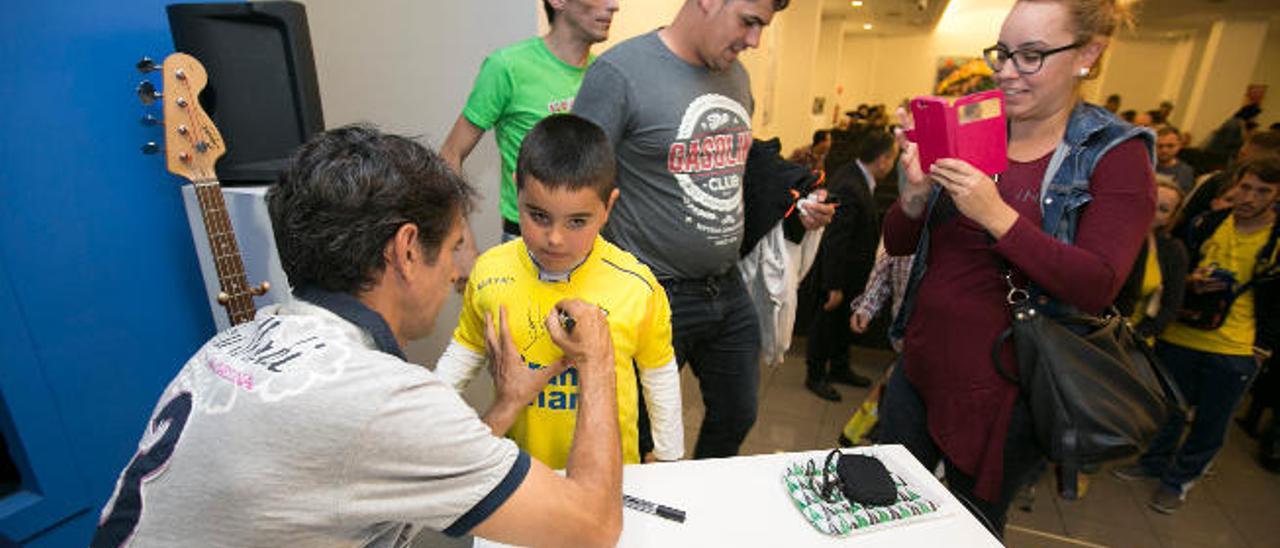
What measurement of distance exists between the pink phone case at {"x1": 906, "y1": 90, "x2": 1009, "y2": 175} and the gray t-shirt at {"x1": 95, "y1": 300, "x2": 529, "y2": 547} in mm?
1070

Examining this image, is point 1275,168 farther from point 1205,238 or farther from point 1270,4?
point 1270,4

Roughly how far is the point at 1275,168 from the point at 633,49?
2.74 m

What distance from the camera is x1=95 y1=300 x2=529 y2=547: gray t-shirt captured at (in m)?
0.66

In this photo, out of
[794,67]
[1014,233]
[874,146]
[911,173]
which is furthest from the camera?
[794,67]

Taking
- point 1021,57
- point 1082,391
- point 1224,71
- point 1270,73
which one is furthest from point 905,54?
point 1082,391

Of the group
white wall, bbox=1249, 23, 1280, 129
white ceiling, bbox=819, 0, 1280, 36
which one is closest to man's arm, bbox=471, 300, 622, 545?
white ceiling, bbox=819, 0, 1280, 36

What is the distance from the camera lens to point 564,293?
4.13 feet

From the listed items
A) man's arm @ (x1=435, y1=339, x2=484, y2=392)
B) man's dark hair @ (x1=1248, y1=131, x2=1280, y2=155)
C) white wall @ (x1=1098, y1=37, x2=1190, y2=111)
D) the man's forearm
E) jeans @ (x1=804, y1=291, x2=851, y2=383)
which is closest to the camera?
the man's forearm

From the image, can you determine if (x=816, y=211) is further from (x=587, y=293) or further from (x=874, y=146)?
(x=874, y=146)

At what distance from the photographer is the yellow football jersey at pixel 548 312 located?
4.09 ft

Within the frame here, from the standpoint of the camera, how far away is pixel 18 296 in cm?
139

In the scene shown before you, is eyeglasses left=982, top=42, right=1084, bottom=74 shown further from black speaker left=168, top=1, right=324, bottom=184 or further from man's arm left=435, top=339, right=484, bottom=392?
black speaker left=168, top=1, right=324, bottom=184

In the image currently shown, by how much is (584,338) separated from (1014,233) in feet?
2.85

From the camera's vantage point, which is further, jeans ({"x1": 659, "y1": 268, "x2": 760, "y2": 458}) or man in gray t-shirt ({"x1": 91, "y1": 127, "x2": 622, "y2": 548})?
jeans ({"x1": 659, "y1": 268, "x2": 760, "y2": 458})
